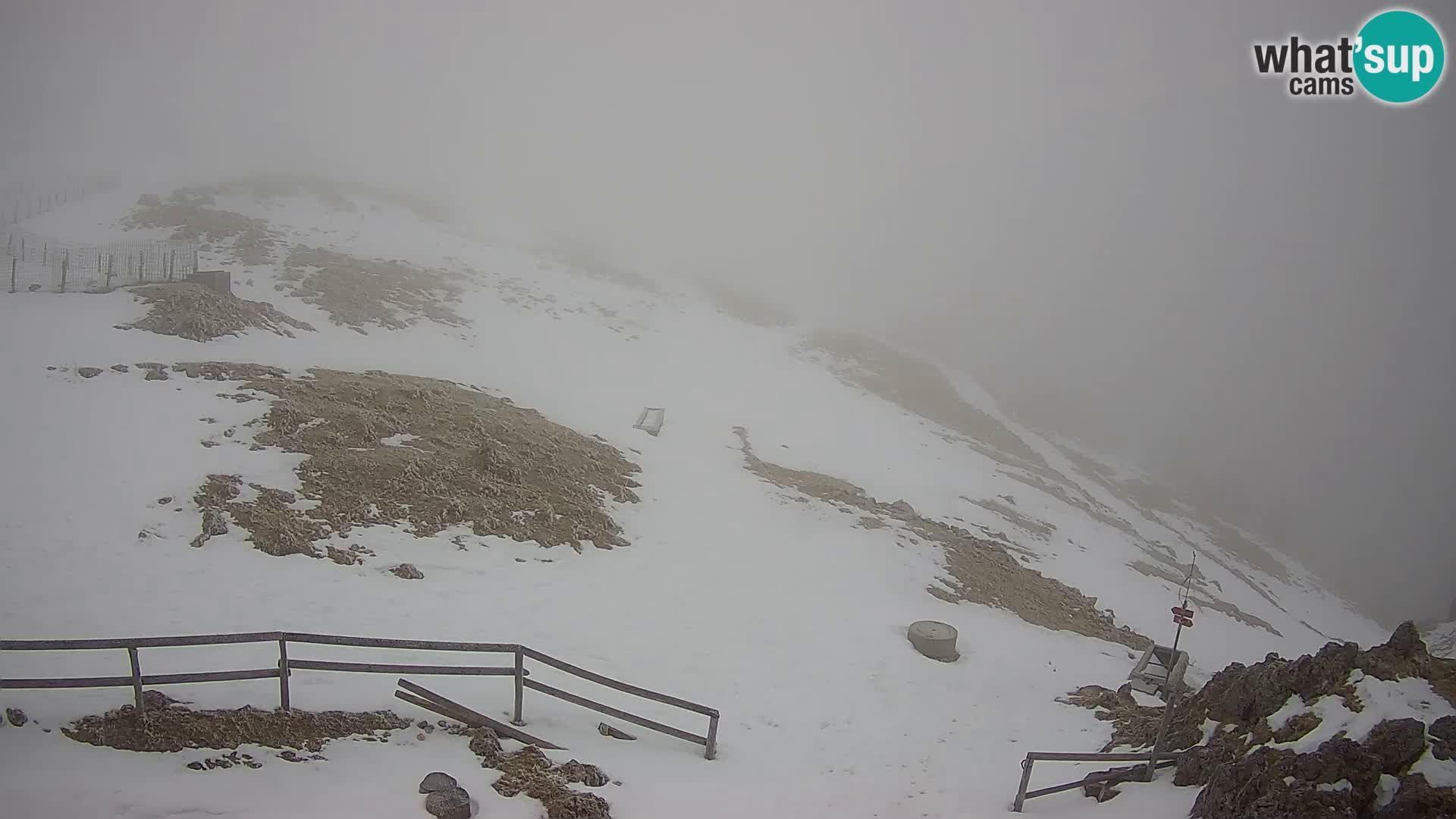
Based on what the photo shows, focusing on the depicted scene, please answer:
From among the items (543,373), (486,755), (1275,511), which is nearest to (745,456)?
(543,373)

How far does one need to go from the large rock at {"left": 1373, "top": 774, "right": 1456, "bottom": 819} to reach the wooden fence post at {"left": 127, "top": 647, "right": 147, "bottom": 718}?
12.8m

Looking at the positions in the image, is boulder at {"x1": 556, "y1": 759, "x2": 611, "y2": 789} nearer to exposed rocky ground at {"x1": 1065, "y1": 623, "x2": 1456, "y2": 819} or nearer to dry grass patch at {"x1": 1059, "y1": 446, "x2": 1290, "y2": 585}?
exposed rocky ground at {"x1": 1065, "y1": 623, "x2": 1456, "y2": 819}

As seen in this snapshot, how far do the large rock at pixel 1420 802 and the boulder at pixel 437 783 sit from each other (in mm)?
9687

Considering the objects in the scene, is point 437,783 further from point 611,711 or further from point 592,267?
point 592,267

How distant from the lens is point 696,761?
34.2 ft

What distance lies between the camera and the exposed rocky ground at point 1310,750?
720 centimetres

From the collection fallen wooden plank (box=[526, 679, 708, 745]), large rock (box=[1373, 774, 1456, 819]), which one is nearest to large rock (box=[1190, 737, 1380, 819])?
large rock (box=[1373, 774, 1456, 819])

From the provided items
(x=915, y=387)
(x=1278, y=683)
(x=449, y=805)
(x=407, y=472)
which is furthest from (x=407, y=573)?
(x=915, y=387)

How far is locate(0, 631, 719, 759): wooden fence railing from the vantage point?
7.19 meters

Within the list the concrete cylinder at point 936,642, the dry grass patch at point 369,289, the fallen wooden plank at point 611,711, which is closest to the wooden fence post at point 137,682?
the fallen wooden plank at point 611,711

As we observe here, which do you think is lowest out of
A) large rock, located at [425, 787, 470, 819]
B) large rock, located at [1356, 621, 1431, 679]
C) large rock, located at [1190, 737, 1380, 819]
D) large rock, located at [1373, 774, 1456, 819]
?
large rock, located at [425, 787, 470, 819]

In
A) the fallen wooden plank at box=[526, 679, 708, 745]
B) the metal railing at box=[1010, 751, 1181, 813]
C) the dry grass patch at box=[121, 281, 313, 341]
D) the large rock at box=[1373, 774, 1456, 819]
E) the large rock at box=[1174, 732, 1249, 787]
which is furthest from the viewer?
the dry grass patch at box=[121, 281, 313, 341]

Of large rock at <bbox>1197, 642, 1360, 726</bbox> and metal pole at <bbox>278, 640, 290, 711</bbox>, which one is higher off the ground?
large rock at <bbox>1197, 642, 1360, 726</bbox>

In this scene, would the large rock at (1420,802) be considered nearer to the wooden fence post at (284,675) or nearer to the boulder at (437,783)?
the boulder at (437,783)
